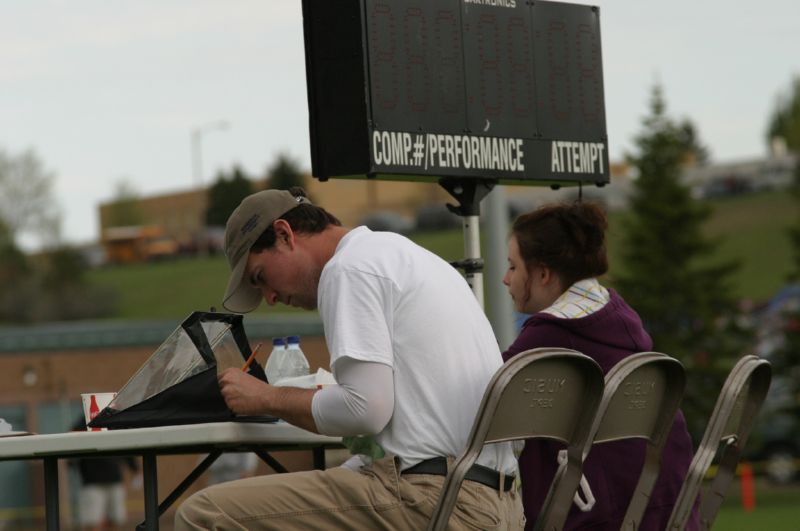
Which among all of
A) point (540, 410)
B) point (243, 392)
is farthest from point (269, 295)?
point (540, 410)

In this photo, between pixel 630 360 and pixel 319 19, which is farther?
pixel 319 19

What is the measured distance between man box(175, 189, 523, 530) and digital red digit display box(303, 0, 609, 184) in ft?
5.43

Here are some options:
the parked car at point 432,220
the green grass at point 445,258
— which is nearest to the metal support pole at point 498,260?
the green grass at point 445,258

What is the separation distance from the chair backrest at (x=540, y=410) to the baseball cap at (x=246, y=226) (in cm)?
95

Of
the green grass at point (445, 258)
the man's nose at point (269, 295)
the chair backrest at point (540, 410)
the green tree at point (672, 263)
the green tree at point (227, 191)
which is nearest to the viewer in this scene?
the chair backrest at point (540, 410)

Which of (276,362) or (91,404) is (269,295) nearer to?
(91,404)

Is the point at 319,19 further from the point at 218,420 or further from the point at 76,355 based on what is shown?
the point at 76,355

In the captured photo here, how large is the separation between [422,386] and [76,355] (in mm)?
46490

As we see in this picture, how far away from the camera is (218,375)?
14.0 feet

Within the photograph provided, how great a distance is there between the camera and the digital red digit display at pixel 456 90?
19.1ft

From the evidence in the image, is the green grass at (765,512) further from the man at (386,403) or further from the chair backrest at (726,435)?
the man at (386,403)

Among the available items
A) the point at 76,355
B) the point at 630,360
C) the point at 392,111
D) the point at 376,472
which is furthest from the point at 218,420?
the point at 76,355

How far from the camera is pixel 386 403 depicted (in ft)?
12.8

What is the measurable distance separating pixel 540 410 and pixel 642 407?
22.2 inches
